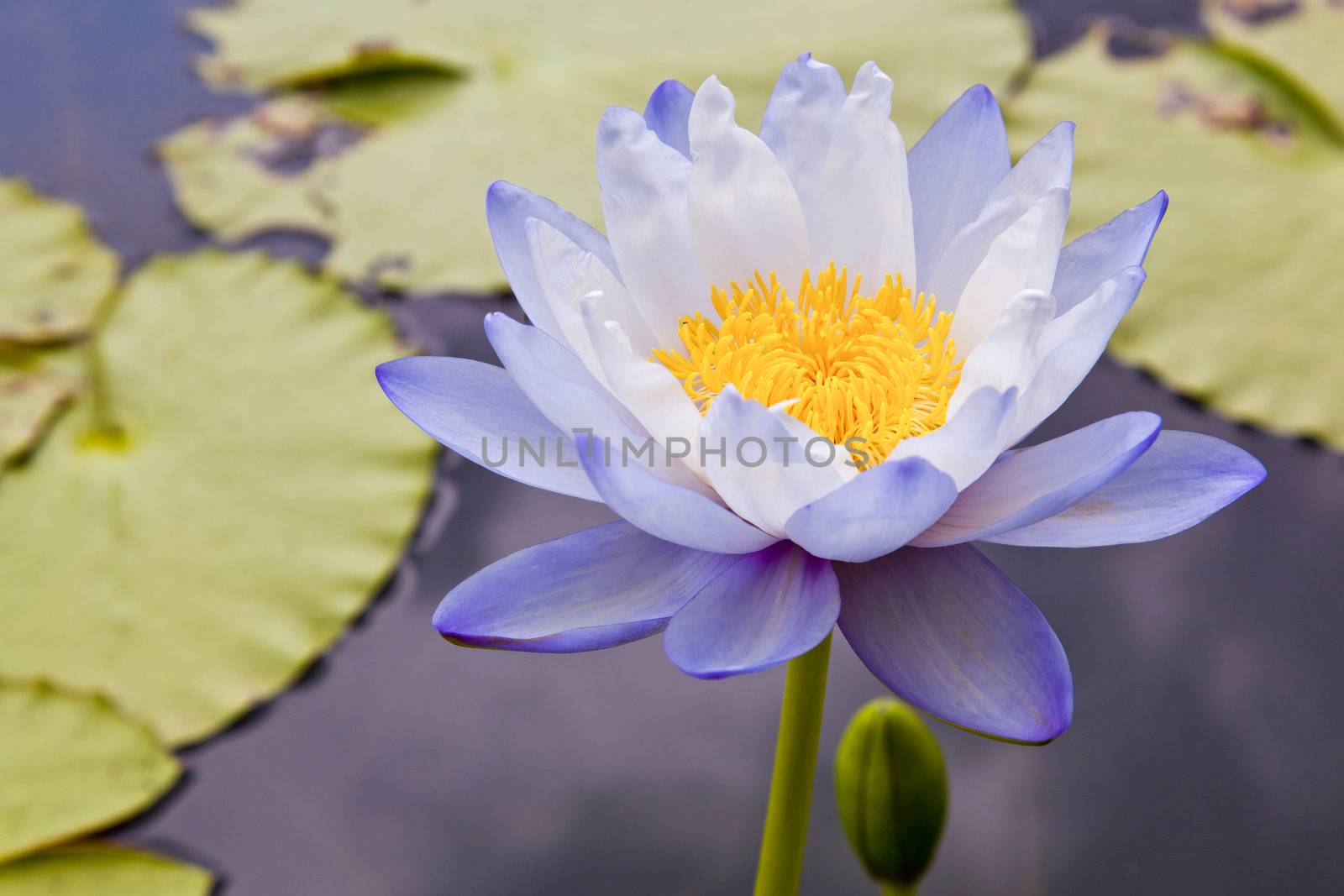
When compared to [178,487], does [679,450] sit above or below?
above

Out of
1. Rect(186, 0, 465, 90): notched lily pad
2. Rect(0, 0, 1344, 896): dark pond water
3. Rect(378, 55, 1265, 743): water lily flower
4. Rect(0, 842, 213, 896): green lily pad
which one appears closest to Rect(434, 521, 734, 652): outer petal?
Rect(378, 55, 1265, 743): water lily flower

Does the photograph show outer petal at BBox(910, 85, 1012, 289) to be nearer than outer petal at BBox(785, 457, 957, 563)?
No

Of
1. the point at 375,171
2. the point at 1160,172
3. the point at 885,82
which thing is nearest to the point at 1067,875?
the point at 885,82

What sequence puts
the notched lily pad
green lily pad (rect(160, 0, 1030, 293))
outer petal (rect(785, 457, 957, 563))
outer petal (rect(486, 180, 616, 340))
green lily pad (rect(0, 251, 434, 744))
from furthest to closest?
the notched lily pad
green lily pad (rect(160, 0, 1030, 293))
green lily pad (rect(0, 251, 434, 744))
outer petal (rect(486, 180, 616, 340))
outer petal (rect(785, 457, 957, 563))

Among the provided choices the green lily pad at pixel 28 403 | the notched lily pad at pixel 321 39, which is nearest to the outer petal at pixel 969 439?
the green lily pad at pixel 28 403

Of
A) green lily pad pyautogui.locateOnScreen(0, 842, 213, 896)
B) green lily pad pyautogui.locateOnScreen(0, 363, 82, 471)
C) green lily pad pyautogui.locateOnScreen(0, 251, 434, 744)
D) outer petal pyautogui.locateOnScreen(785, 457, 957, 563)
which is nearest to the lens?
outer petal pyautogui.locateOnScreen(785, 457, 957, 563)

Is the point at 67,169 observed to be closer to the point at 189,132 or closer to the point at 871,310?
the point at 189,132

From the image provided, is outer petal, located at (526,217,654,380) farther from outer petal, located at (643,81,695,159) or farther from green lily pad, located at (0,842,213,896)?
green lily pad, located at (0,842,213,896)

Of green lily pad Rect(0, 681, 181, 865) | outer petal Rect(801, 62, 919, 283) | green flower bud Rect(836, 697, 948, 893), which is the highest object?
outer petal Rect(801, 62, 919, 283)

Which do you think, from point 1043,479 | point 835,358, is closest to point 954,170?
point 835,358
